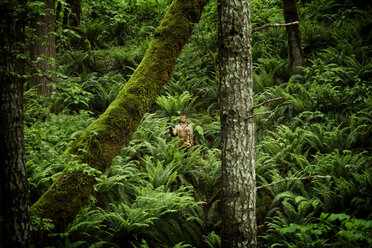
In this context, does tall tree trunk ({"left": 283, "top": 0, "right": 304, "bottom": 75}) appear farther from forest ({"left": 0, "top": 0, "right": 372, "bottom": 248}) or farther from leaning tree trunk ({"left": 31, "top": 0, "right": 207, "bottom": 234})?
leaning tree trunk ({"left": 31, "top": 0, "right": 207, "bottom": 234})

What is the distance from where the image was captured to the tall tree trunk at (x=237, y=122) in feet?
11.5

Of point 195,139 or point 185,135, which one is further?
point 195,139

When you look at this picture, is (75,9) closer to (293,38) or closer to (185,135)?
(185,135)

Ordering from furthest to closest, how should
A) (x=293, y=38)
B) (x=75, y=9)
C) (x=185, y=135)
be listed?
(x=75, y=9) → (x=293, y=38) → (x=185, y=135)

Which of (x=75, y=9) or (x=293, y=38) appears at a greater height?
(x=75, y=9)

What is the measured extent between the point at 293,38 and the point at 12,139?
7915mm

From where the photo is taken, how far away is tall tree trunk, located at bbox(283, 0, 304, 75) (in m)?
8.00

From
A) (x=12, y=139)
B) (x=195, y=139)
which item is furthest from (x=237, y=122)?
(x=195, y=139)

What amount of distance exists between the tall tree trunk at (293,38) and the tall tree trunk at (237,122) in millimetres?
5312

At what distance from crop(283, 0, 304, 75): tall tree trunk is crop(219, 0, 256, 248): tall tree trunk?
17.4 ft

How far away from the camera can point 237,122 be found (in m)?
3.57

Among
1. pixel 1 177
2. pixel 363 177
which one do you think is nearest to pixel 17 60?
pixel 1 177

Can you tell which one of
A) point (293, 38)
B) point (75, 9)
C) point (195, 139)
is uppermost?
point (75, 9)

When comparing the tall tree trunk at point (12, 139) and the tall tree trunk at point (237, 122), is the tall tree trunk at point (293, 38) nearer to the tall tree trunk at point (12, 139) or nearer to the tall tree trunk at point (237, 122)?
the tall tree trunk at point (237, 122)
